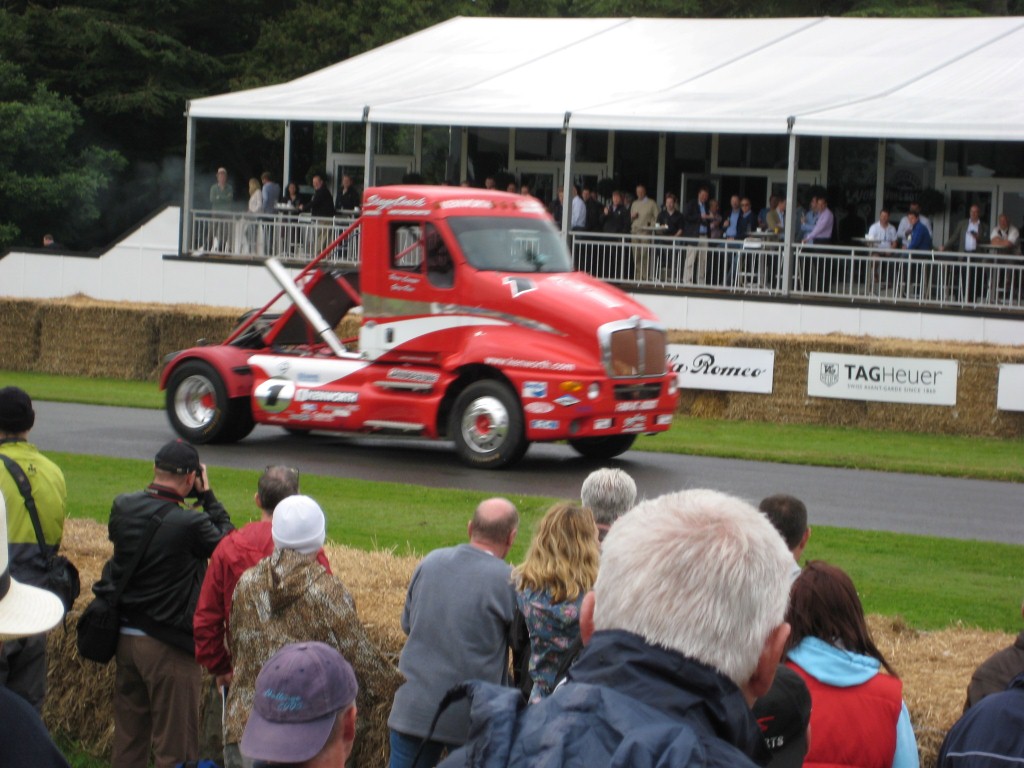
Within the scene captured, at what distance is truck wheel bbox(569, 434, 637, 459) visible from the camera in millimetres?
17141

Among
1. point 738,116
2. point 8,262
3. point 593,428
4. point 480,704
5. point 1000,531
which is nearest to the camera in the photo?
point 480,704

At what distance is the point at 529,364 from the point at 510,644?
393 inches

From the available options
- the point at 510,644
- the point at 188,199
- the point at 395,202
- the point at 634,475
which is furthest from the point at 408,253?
the point at 188,199

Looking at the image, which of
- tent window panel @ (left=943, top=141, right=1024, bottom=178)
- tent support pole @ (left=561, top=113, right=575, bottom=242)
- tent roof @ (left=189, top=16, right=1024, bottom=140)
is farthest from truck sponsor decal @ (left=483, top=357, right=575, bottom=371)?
tent window panel @ (left=943, top=141, right=1024, bottom=178)

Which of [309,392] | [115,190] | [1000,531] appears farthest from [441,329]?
[115,190]

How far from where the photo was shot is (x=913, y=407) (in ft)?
68.0

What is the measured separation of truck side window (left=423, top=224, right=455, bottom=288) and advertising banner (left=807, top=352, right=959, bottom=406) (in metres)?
7.06

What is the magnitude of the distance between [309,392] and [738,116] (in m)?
13.2

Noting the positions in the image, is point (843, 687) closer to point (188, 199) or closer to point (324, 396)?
point (324, 396)

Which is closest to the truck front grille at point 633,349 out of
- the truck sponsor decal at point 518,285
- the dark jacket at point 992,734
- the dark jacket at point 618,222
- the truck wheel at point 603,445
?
the truck sponsor decal at point 518,285

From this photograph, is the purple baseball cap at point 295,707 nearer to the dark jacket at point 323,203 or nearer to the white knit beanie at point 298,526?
the white knit beanie at point 298,526

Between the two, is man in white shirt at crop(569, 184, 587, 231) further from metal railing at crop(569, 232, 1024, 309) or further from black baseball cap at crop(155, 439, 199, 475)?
black baseball cap at crop(155, 439, 199, 475)

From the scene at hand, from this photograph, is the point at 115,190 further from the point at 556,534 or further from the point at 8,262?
the point at 556,534

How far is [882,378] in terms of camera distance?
20750 mm
